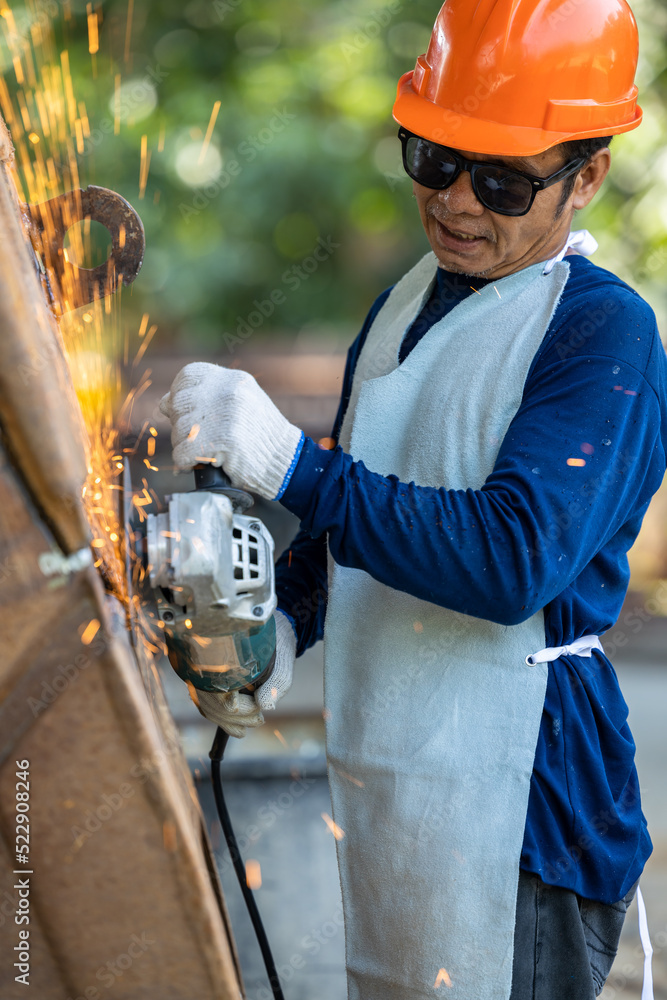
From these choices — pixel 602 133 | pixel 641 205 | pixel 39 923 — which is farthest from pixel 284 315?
pixel 39 923

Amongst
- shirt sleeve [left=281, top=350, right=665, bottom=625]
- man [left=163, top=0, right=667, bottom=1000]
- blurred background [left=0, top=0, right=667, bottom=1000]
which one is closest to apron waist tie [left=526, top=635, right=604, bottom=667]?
man [left=163, top=0, right=667, bottom=1000]

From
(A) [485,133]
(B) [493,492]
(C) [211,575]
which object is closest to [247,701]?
(C) [211,575]

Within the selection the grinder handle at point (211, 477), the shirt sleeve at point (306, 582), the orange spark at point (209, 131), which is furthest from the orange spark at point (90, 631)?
the orange spark at point (209, 131)

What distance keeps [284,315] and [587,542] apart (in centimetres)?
744

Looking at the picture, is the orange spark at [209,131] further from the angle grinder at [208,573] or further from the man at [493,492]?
the angle grinder at [208,573]

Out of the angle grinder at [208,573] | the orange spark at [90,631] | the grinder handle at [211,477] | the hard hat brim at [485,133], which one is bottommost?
the angle grinder at [208,573]

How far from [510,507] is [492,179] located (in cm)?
55

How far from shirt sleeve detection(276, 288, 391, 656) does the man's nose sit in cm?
46

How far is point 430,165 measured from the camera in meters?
Answer: 1.46

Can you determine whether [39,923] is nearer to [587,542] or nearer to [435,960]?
[435,960]

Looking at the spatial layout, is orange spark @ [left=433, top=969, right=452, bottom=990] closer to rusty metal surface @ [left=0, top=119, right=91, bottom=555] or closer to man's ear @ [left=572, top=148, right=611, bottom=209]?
rusty metal surface @ [left=0, top=119, right=91, bottom=555]

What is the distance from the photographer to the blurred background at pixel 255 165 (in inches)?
243

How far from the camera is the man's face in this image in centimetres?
140

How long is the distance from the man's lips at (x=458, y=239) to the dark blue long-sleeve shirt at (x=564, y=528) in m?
0.16
